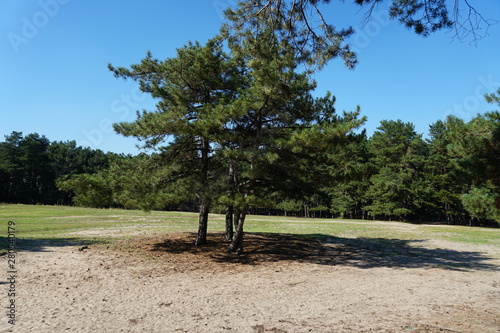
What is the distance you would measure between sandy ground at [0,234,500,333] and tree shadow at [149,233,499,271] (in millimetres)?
98

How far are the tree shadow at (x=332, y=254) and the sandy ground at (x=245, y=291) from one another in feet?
0.32

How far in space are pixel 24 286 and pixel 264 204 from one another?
24.1ft

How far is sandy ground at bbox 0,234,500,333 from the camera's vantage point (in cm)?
554

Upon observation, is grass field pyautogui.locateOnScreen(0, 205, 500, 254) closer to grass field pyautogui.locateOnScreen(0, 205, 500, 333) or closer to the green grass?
the green grass

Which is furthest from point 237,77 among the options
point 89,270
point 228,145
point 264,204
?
point 89,270

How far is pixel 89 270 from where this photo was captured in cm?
945

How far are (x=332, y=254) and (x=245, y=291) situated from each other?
7.59 metres

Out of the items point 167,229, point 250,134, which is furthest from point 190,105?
point 167,229

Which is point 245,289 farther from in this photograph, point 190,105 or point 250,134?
point 190,105

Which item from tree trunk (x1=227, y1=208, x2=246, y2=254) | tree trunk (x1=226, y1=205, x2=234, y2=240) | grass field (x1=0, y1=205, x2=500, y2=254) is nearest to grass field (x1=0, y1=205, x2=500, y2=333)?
tree trunk (x1=227, y1=208, x2=246, y2=254)

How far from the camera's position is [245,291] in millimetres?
7941

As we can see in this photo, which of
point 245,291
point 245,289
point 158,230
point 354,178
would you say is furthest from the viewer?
point 158,230

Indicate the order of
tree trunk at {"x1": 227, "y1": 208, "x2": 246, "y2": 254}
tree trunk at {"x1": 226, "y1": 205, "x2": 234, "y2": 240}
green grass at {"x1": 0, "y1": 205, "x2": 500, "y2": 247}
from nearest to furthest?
tree trunk at {"x1": 227, "y1": 208, "x2": 246, "y2": 254} → tree trunk at {"x1": 226, "y1": 205, "x2": 234, "y2": 240} → green grass at {"x1": 0, "y1": 205, "x2": 500, "y2": 247}

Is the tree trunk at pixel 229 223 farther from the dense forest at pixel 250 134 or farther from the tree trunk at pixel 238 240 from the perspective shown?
the tree trunk at pixel 238 240
